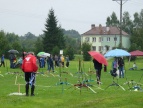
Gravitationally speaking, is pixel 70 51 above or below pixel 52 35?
below

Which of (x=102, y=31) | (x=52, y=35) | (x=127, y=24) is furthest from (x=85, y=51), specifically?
(x=127, y=24)

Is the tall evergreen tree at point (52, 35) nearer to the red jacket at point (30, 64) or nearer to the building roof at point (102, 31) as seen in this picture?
the building roof at point (102, 31)

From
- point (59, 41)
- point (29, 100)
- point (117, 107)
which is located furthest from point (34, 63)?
point (59, 41)

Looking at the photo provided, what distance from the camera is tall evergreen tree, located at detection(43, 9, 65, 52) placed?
269ft

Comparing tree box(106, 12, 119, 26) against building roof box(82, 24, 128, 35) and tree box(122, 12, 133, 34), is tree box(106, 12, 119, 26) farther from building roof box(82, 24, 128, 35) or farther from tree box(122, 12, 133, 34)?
building roof box(82, 24, 128, 35)

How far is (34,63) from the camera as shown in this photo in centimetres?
1536

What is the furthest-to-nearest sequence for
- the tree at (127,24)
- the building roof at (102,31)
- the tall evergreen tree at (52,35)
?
the tree at (127,24), the building roof at (102,31), the tall evergreen tree at (52,35)

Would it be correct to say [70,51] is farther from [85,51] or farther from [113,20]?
[113,20]

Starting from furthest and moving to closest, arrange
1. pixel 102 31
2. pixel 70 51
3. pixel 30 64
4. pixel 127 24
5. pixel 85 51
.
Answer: pixel 127 24 < pixel 102 31 < pixel 70 51 < pixel 85 51 < pixel 30 64

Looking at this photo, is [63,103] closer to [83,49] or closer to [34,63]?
[34,63]

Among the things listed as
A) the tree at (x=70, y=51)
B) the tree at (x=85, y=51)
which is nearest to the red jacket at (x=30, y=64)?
the tree at (x=85, y=51)

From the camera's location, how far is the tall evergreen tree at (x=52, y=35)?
81.9m

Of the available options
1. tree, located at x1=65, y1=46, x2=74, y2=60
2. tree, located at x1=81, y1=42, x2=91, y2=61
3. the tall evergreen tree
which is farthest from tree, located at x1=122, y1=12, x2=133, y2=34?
tree, located at x1=81, y1=42, x2=91, y2=61

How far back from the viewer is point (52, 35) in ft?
272
